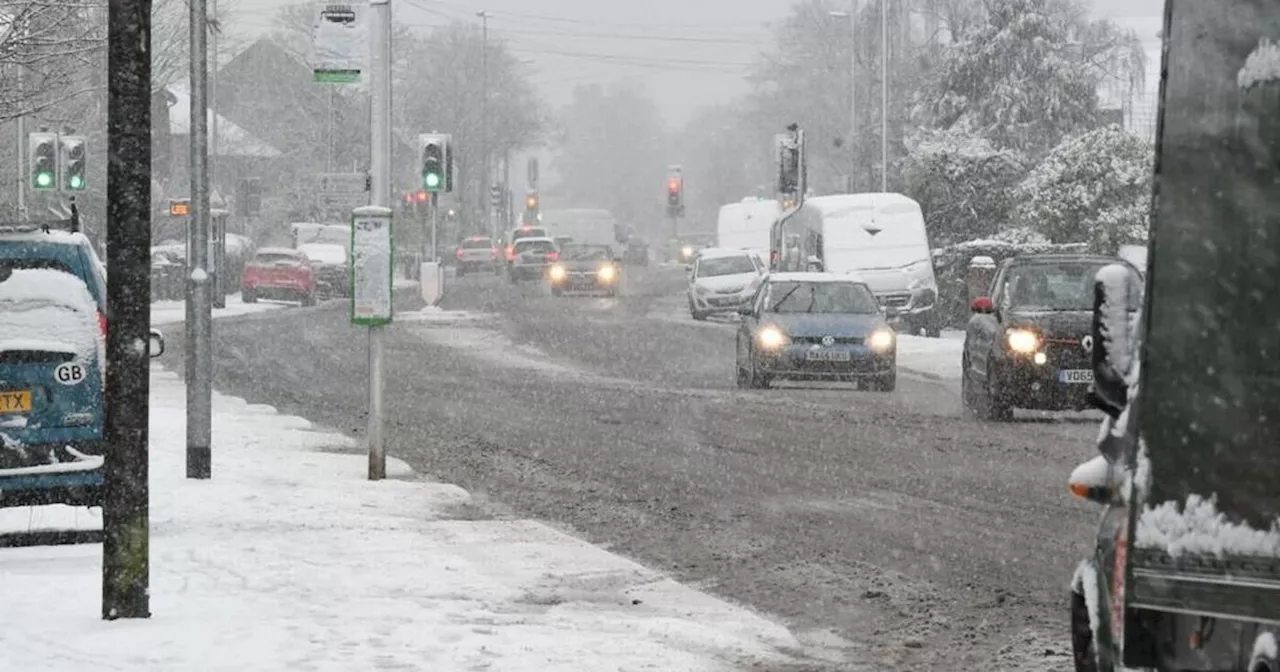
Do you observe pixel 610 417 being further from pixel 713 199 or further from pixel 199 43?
pixel 713 199

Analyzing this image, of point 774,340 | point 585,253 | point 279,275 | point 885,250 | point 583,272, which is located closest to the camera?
point 774,340

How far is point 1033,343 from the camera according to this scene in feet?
72.3

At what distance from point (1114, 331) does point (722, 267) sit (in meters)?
45.8

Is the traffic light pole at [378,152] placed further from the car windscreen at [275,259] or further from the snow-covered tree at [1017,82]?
the snow-covered tree at [1017,82]

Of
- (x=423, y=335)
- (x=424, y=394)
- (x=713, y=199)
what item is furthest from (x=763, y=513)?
(x=713, y=199)

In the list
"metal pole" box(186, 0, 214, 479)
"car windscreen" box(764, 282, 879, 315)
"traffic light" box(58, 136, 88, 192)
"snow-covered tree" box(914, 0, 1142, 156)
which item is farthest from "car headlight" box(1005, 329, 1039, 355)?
"snow-covered tree" box(914, 0, 1142, 156)

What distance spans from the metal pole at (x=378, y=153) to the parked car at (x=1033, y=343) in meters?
7.96

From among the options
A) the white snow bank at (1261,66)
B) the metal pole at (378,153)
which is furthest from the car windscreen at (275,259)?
the white snow bank at (1261,66)

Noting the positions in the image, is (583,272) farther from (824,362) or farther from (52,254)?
(52,254)

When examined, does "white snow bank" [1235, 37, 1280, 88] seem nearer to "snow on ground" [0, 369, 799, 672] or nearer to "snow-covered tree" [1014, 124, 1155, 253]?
"snow on ground" [0, 369, 799, 672]

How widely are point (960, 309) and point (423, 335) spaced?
12.1 metres

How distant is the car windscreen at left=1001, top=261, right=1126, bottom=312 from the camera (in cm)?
2295

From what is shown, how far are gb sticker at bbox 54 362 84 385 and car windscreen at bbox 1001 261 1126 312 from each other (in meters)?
11.9

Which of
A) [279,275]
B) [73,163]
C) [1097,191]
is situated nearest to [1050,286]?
[73,163]
